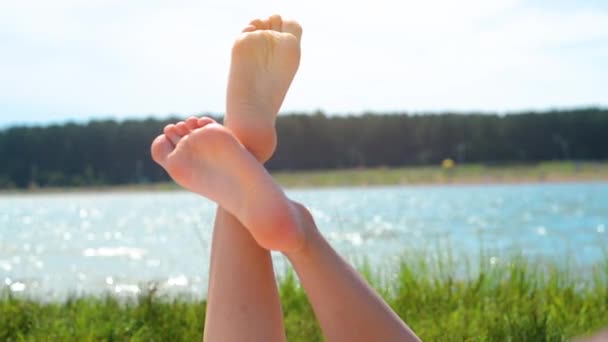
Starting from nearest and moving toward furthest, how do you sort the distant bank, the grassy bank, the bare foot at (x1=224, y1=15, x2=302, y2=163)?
1. the bare foot at (x1=224, y1=15, x2=302, y2=163)
2. the grassy bank
3. the distant bank

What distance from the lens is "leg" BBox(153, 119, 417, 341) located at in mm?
1678

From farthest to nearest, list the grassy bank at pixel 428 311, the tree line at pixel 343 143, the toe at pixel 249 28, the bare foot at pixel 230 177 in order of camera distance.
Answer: the tree line at pixel 343 143
the grassy bank at pixel 428 311
the toe at pixel 249 28
the bare foot at pixel 230 177

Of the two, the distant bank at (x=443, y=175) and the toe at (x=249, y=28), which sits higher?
the toe at (x=249, y=28)

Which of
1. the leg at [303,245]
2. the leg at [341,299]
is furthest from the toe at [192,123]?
the leg at [341,299]

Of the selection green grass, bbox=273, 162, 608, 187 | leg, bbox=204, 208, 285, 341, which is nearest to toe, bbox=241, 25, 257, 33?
leg, bbox=204, 208, 285, 341

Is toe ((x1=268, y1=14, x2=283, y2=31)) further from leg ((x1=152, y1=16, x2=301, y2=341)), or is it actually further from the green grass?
the green grass

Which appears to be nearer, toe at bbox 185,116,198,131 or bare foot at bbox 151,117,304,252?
bare foot at bbox 151,117,304,252

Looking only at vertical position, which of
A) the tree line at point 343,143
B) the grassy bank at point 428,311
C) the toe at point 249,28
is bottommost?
the tree line at point 343,143

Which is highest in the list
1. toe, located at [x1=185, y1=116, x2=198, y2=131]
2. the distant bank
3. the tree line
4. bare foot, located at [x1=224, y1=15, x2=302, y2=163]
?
bare foot, located at [x1=224, y1=15, x2=302, y2=163]

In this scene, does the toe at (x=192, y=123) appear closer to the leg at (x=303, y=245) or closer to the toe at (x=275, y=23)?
the leg at (x=303, y=245)

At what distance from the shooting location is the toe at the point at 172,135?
6.40 feet

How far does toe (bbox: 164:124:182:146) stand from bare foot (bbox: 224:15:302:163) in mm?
122

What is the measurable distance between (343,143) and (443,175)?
18.7 feet

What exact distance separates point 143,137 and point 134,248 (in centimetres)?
2973
